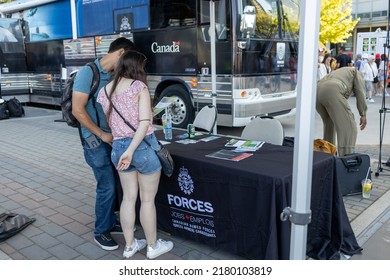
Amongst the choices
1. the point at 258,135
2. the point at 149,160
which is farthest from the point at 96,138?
the point at 258,135

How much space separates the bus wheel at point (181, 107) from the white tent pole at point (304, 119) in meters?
5.83

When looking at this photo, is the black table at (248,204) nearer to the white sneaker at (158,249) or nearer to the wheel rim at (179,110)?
the white sneaker at (158,249)

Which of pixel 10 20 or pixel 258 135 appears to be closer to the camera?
pixel 258 135

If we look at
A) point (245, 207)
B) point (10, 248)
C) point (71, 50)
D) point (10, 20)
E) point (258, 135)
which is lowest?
point (10, 248)

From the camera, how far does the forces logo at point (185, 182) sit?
10.5 feet

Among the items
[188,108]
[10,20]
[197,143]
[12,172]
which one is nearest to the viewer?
[197,143]

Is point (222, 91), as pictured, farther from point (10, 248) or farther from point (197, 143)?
point (10, 248)

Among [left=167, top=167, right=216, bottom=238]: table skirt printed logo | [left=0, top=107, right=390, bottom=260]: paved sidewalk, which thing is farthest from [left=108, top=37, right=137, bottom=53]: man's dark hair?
[left=0, top=107, right=390, bottom=260]: paved sidewalk

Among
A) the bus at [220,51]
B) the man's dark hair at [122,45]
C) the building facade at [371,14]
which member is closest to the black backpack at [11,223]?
the man's dark hair at [122,45]

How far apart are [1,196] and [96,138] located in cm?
224

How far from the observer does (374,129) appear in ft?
27.6

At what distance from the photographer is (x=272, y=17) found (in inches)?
306

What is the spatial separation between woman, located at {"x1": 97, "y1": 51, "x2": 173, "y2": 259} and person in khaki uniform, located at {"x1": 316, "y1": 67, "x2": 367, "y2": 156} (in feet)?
9.62

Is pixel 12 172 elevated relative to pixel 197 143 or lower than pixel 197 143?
lower
